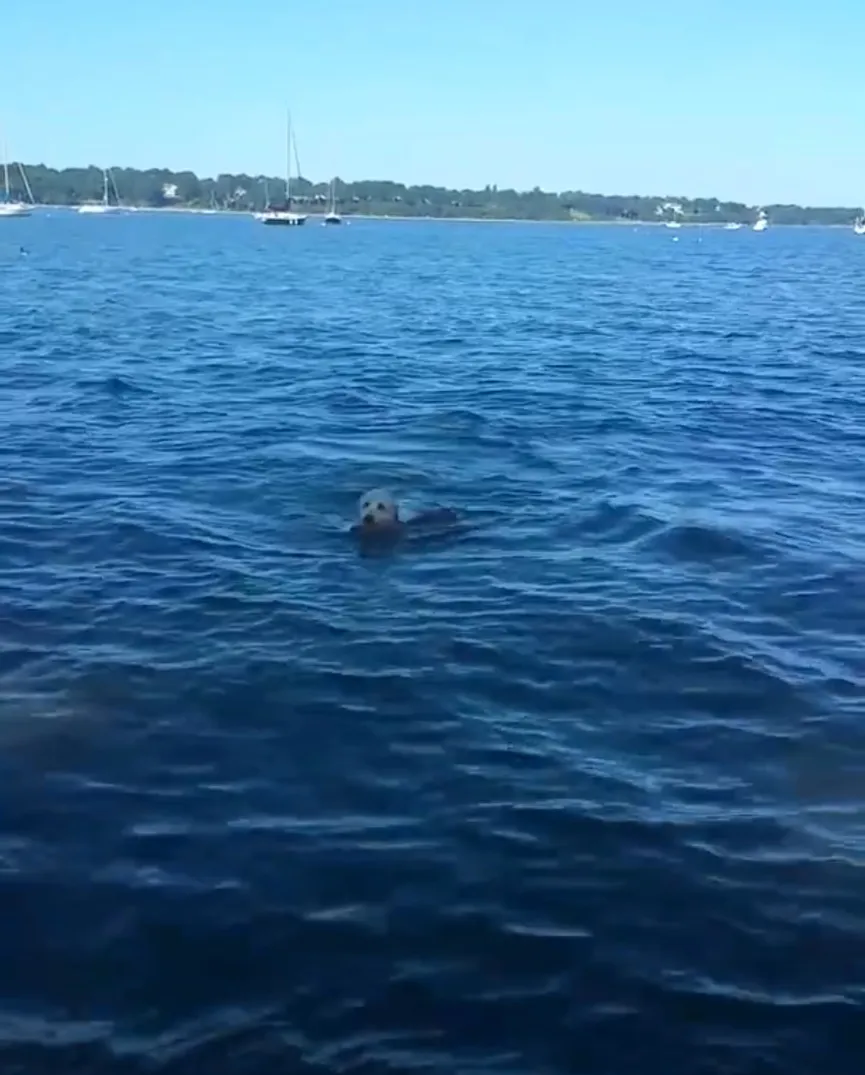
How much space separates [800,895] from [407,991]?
120 inches

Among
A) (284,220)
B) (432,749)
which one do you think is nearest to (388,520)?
(432,749)

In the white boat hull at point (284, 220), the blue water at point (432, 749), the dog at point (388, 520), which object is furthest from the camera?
the white boat hull at point (284, 220)

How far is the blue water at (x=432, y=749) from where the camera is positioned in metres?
7.64

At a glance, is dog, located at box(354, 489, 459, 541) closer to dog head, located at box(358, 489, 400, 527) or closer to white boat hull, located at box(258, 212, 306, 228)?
dog head, located at box(358, 489, 400, 527)

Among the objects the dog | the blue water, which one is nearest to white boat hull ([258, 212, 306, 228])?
the blue water

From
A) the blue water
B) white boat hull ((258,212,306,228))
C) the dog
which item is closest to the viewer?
the blue water

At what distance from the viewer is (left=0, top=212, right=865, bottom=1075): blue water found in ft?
25.1

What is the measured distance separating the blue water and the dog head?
69 cm

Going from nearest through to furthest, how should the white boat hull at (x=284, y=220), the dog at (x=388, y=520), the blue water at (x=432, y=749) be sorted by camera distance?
the blue water at (x=432, y=749) → the dog at (x=388, y=520) → the white boat hull at (x=284, y=220)

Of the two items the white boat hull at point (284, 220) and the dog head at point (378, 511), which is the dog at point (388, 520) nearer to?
the dog head at point (378, 511)

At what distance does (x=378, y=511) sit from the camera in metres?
17.4

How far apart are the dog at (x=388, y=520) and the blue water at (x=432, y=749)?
23.2 inches

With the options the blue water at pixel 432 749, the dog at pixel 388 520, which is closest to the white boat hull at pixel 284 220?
the blue water at pixel 432 749

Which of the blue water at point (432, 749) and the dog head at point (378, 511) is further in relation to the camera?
the dog head at point (378, 511)
